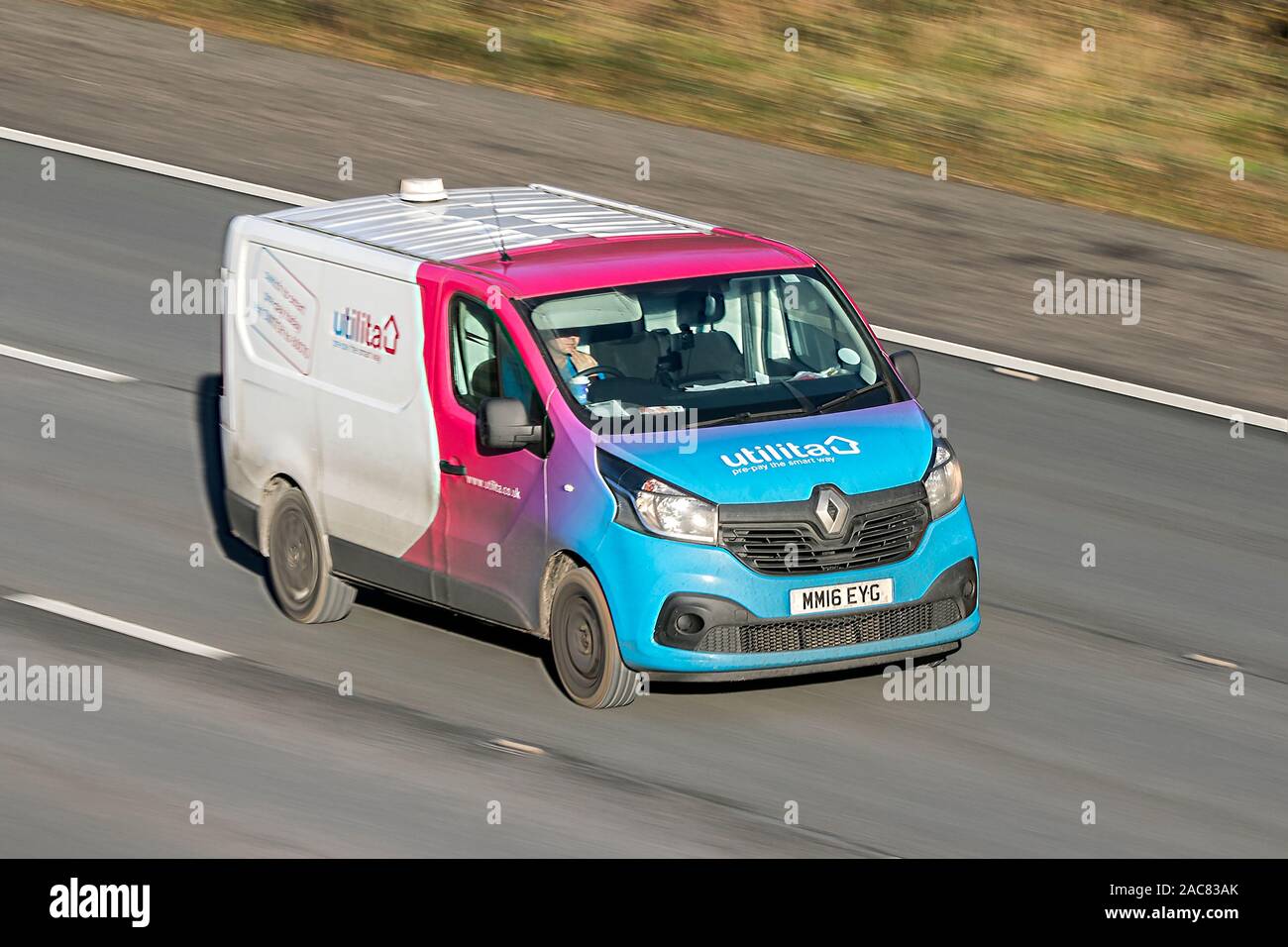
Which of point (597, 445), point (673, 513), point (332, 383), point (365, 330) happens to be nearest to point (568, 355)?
point (597, 445)

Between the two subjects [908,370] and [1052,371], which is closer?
[908,370]

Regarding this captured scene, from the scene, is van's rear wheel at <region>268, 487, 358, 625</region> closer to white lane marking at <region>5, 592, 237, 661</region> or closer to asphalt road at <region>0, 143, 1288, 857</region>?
asphalt road at <region>0, 143, 1288, 857</region>

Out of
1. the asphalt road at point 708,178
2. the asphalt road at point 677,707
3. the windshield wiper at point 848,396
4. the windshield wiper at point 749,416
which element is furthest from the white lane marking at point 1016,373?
the windshield wiper at point 749,416

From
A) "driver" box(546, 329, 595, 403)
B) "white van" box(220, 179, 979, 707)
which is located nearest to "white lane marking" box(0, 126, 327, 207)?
"white van" box(220, 179, 979, 707)

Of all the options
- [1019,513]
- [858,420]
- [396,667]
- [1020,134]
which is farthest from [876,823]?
[1020,134]

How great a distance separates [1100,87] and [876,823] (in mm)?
14662

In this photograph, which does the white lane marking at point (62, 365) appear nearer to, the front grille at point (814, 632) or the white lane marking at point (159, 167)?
the white lane marking at point (159, 167)

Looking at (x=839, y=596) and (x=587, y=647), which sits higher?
(x=839, y=596)

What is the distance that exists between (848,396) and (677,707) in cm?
172

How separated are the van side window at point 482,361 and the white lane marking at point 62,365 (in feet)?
19.4

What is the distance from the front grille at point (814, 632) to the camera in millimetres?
10242

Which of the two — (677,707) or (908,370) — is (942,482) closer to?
(908,370)

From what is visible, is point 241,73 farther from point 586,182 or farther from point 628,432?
point 628,432

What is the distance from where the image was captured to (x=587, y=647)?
1060 cm
